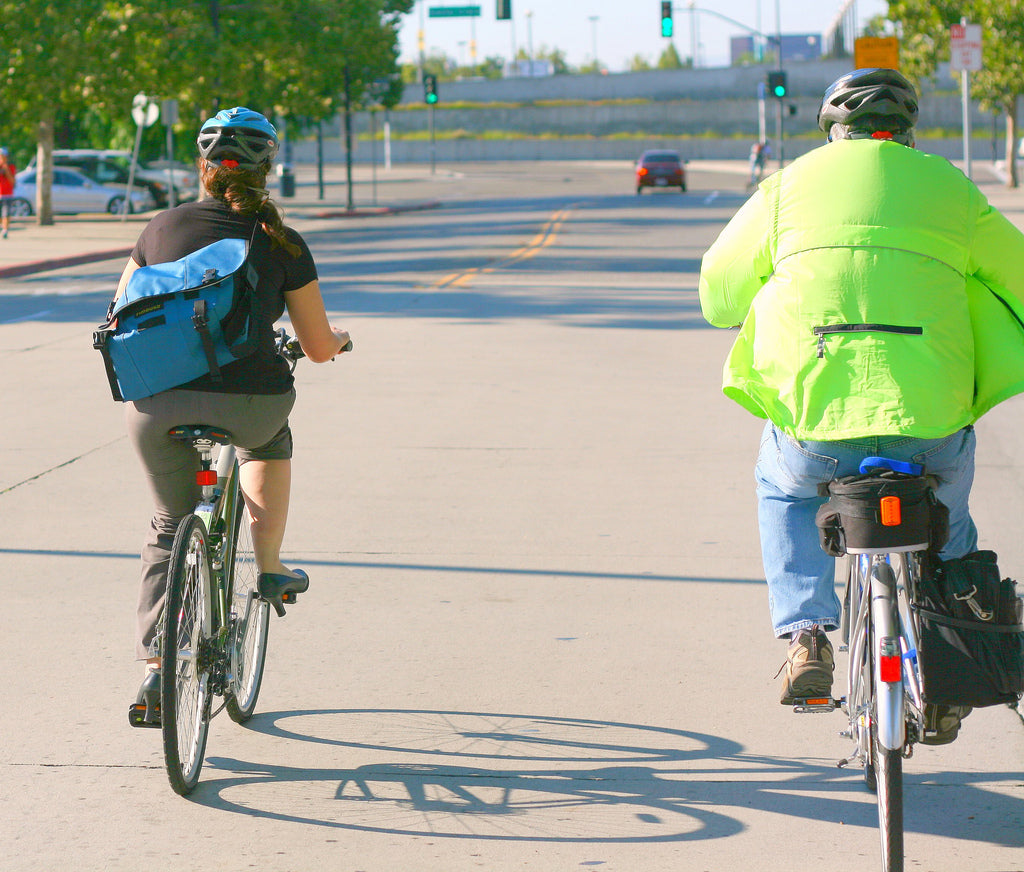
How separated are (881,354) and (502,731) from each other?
186cm

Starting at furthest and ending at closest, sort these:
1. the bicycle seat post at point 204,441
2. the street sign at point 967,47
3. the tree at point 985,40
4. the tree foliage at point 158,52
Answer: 1. the tree at point 985,40
2. the tree foliage at point 158,52
3. the street sign at point 967,47
4. the bicycle seat post at point 204,441

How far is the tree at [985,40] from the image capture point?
3962 cm

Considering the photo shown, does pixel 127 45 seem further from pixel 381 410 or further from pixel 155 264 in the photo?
pixel 155 264

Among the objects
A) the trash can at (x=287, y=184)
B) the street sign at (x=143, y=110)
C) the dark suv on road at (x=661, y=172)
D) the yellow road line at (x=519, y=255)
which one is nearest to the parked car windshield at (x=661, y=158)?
the dark suv on road at (x=661, y=172)

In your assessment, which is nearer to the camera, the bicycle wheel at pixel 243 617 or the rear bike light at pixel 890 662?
the rear bike light at pixel 890 662

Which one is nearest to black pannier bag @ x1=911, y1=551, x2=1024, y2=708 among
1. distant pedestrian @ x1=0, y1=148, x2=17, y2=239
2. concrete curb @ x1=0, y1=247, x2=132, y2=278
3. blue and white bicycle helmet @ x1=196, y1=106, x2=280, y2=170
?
blue and white bicycle helmet @ x1=196, y1=106, x2=280, y2=170

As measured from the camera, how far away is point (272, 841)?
3885 millimetres

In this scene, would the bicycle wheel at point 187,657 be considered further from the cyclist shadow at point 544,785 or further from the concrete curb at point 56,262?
the concrete curb at point 56,262

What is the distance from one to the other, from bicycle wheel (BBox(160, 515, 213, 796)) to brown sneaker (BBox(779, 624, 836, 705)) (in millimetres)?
1578

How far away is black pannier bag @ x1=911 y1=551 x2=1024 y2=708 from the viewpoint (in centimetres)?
345

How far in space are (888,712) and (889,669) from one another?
3.8 inches

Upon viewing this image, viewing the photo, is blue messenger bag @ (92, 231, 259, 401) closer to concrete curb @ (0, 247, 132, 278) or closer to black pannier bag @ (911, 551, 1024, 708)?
black pannier bag @ (911, 551, 1024, 708)

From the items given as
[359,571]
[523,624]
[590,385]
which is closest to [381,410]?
[590,385]

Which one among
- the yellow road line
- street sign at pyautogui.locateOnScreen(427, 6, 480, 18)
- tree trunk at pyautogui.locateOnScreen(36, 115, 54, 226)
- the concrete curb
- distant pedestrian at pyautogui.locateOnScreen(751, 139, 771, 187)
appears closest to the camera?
the yellow road line
